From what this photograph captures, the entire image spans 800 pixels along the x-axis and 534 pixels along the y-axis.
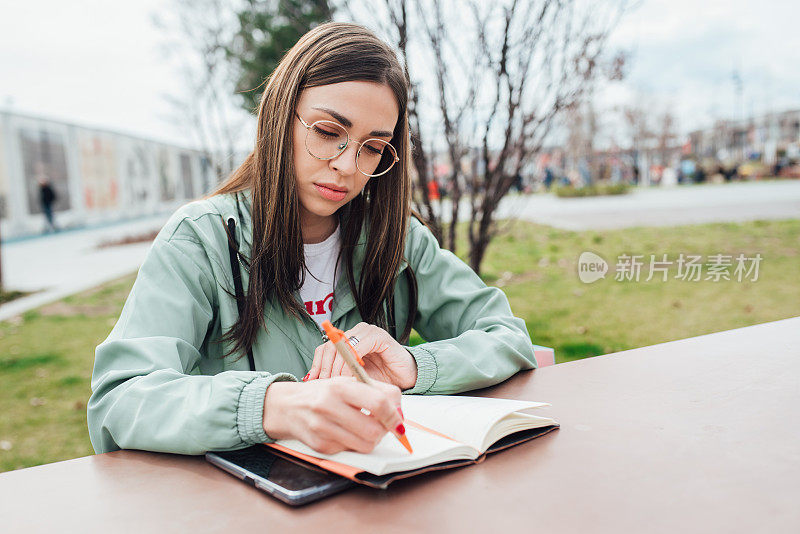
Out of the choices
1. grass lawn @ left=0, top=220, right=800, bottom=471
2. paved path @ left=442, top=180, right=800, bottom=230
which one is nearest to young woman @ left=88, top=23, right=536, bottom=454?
grass lawn @ left=0, top=220, right=800, bottom=471

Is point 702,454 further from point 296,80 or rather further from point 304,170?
point 296,80

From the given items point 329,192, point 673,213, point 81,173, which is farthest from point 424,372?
point 81,173

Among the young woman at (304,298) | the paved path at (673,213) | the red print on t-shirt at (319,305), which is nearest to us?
the young woman at (304,298)

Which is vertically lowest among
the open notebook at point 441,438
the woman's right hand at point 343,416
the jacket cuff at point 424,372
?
the jacket cuff at point 424,372

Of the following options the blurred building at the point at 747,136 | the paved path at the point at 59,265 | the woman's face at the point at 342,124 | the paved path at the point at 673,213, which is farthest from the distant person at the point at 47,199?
the blurred building at the point at 747,136

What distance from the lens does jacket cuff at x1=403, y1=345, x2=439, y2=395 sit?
127cm

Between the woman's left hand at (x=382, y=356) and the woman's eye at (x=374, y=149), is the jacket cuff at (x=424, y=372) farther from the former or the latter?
the woman's eye at (x=374, y=149)

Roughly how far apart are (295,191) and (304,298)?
32 cm

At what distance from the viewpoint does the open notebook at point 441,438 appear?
84 cm

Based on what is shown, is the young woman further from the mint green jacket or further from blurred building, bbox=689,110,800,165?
blurred building, bbox=689,110,800,165

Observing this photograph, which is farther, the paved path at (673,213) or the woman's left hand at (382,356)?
the paved path at (673,213)

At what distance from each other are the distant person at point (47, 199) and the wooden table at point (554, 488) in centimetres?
1479

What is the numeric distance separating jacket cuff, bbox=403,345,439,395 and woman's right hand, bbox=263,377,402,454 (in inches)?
14.4

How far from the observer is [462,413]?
40.6 inches
